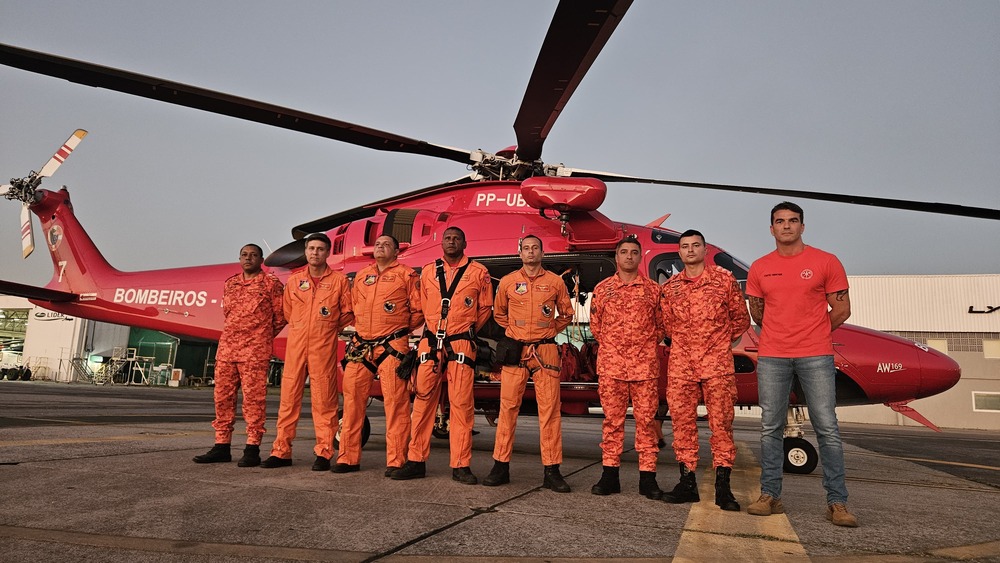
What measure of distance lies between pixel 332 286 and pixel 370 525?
2729 mm

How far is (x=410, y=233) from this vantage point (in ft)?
23.0

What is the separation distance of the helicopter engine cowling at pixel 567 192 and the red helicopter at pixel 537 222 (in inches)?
0.4

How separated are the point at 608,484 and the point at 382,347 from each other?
2099mm

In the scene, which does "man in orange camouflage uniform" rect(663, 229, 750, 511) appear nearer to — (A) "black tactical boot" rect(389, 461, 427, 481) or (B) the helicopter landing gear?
(A) "black tactical boot" rect(389, 461, 427, 481)

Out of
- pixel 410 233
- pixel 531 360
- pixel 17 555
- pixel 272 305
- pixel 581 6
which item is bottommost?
pixel 17 555

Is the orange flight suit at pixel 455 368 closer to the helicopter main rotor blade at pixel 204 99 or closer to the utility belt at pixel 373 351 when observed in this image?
the utility belt at pixel 373 351

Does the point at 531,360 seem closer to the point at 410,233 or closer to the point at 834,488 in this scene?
the point at 834,488

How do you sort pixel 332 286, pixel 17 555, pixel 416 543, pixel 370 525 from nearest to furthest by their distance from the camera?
pixel 17 555 → pixel 416 543 → pixel 370 525 → pixel 332 286

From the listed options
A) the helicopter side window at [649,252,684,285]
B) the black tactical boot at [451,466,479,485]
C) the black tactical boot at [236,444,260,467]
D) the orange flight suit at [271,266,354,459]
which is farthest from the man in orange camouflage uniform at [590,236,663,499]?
the black tactical boot at [236,444,260,467]

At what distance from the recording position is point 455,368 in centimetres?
462

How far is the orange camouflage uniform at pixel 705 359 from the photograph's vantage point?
3965 millimetres

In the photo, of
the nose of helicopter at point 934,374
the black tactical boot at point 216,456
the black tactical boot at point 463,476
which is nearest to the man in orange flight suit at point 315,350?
the black tactical boot at point 216,456

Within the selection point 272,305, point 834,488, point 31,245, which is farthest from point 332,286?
point 31,245

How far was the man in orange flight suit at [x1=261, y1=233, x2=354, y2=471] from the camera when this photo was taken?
4988 millimetres
